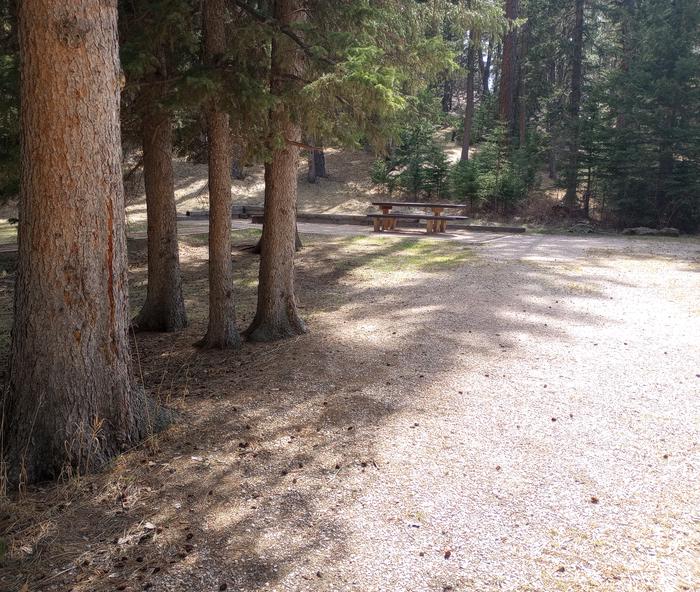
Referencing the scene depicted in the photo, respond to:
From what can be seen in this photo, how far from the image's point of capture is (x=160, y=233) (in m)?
8.85

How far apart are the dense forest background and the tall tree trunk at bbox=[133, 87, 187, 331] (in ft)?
0.55

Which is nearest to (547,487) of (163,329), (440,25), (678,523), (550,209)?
(678,523)

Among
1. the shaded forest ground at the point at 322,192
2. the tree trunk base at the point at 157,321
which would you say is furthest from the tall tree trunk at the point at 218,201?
the shaded forest ground at the point at 322,192

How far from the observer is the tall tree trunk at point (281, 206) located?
7.32m

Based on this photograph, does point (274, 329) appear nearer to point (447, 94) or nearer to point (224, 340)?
point (224, 340)

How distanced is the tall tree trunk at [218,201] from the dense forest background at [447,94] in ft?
0.54

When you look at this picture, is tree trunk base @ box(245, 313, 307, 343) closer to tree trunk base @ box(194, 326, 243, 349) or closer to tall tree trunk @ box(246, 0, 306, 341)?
tall tree trunk @ box(246, 0, 306, 341)

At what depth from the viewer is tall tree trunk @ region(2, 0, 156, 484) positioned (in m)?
4.28

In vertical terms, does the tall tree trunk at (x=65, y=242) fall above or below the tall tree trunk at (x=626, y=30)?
below

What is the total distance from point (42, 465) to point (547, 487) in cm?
333

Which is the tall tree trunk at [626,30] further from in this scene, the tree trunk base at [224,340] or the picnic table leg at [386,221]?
the tree trunk base at [224,340]

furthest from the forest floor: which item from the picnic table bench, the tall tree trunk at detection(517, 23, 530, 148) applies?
the tall tree trunk at detection(517, 23, 530, 148)

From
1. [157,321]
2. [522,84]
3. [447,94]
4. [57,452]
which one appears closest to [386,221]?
[157,321]

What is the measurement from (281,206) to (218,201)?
825 mm
